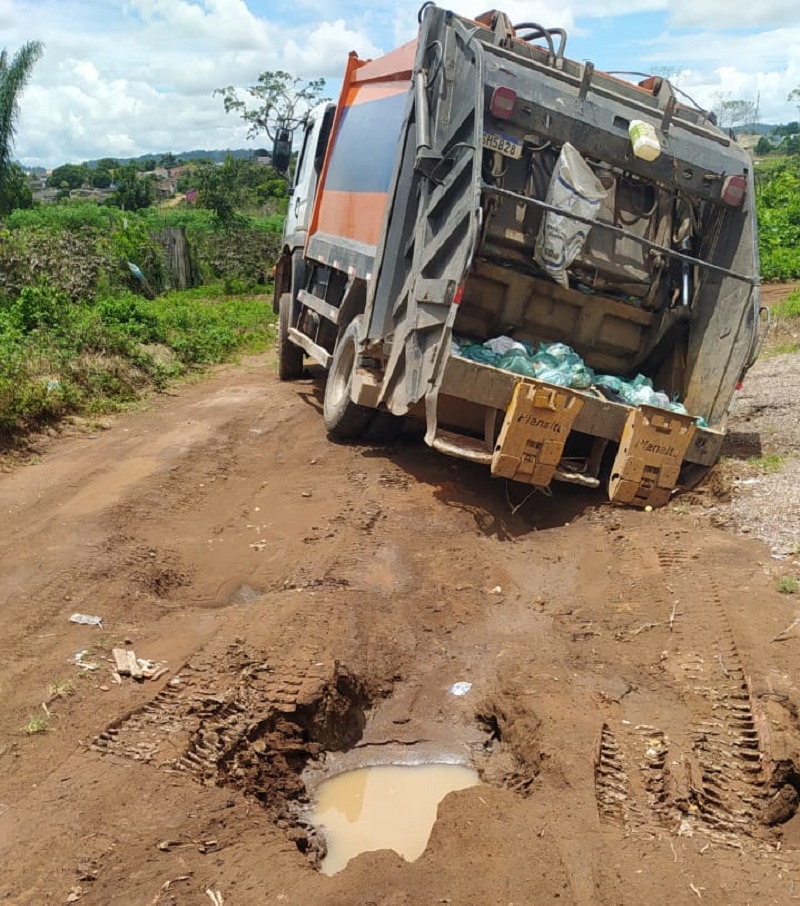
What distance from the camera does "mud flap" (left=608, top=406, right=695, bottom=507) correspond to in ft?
17.6

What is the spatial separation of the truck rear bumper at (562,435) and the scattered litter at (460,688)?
1.62m

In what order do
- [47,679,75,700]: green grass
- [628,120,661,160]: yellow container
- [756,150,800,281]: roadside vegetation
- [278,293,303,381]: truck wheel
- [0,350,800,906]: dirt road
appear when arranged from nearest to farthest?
[0,350,800,906]: dirt road < [47,679,75,700]: green grass < [628,120,661,160]: yellow container < [278,293,303,381]: truck wheel < [756,150,800,281]: roadside vegetation

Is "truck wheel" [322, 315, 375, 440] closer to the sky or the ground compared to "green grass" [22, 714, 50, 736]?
closer to the sky

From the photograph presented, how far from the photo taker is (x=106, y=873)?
8.65 ft

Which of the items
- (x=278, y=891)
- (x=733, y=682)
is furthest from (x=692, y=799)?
(x=278, y=891)

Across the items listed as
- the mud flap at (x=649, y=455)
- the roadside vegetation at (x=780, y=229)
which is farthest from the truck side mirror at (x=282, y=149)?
the roadside vegetation at (x=780, y=229)

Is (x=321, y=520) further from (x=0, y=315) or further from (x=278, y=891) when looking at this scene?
(x=0, y=315)

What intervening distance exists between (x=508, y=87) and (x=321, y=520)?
3.06m

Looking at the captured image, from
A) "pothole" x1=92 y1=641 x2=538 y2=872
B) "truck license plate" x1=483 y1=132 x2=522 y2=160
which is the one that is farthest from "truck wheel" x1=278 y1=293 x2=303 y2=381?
"pothole" x1=92 y1=641 x2=538 y2=872

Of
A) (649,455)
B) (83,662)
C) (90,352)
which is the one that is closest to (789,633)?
(649,455)

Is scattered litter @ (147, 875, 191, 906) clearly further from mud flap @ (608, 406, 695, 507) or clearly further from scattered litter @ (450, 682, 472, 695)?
mud flap @ (608, 406, 695, 507)

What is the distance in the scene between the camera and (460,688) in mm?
4016

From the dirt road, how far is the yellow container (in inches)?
90.7

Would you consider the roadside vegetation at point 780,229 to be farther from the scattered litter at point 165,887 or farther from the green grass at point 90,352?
the scattered litter at point 165,887
